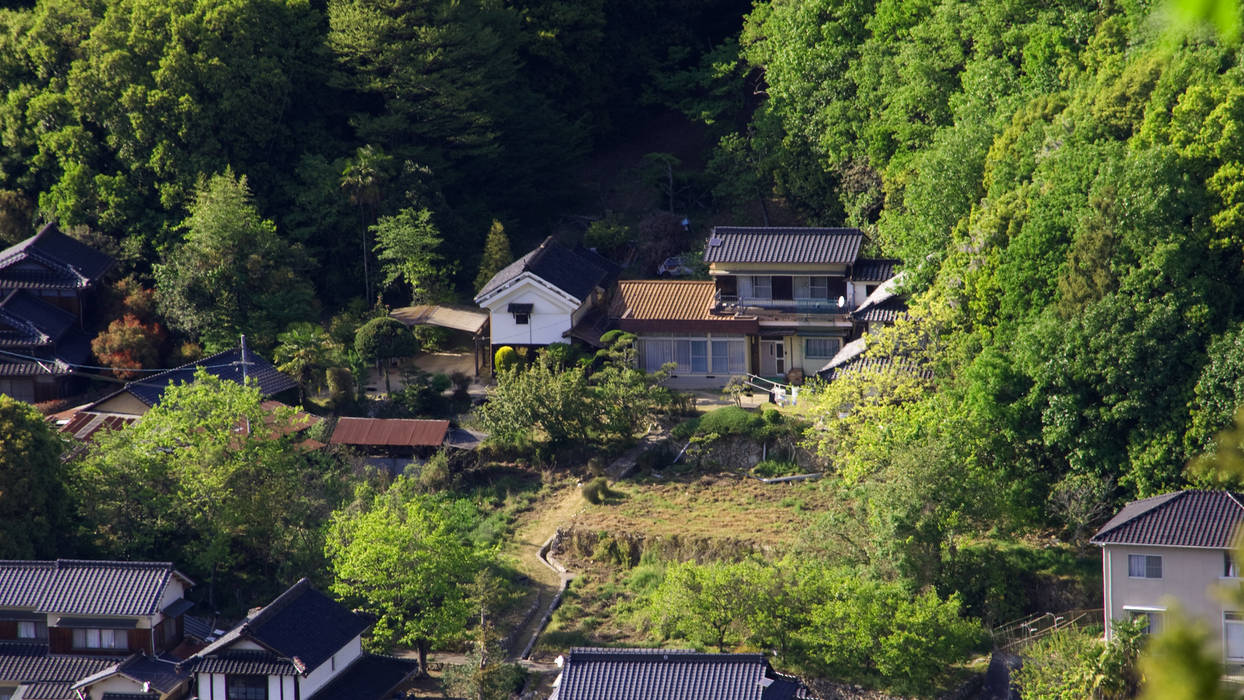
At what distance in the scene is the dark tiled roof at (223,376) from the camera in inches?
1645

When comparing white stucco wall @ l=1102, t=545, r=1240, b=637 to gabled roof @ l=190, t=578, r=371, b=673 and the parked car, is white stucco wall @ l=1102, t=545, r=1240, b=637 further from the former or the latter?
the parked car

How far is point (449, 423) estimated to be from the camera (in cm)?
4188

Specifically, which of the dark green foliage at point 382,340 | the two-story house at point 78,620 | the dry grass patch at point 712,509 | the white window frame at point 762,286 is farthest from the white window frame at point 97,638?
the white window frame at point 762,286

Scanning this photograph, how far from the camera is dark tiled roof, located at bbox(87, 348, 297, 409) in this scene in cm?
4178

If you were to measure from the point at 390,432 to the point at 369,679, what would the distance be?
1099 centimetres

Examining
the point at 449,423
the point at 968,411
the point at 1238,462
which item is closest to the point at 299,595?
the point at 449,423

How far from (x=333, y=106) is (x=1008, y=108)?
23124mm

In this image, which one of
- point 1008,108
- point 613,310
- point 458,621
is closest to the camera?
point 458,621

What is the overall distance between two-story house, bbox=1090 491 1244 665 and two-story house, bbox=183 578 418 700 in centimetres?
1462

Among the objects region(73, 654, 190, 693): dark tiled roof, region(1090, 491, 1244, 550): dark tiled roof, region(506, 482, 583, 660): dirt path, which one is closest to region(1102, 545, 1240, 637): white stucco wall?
region(1090, 491, 1244, 550): dark tiled roof

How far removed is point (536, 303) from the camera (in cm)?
Result: 4481

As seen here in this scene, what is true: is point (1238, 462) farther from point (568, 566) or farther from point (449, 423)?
point (449, 423)

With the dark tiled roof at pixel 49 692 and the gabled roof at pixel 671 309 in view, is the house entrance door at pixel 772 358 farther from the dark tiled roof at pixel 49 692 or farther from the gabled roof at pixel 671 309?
the dark tiled roof at pixel 49 692

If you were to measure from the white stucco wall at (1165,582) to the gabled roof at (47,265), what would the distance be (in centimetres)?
3057
